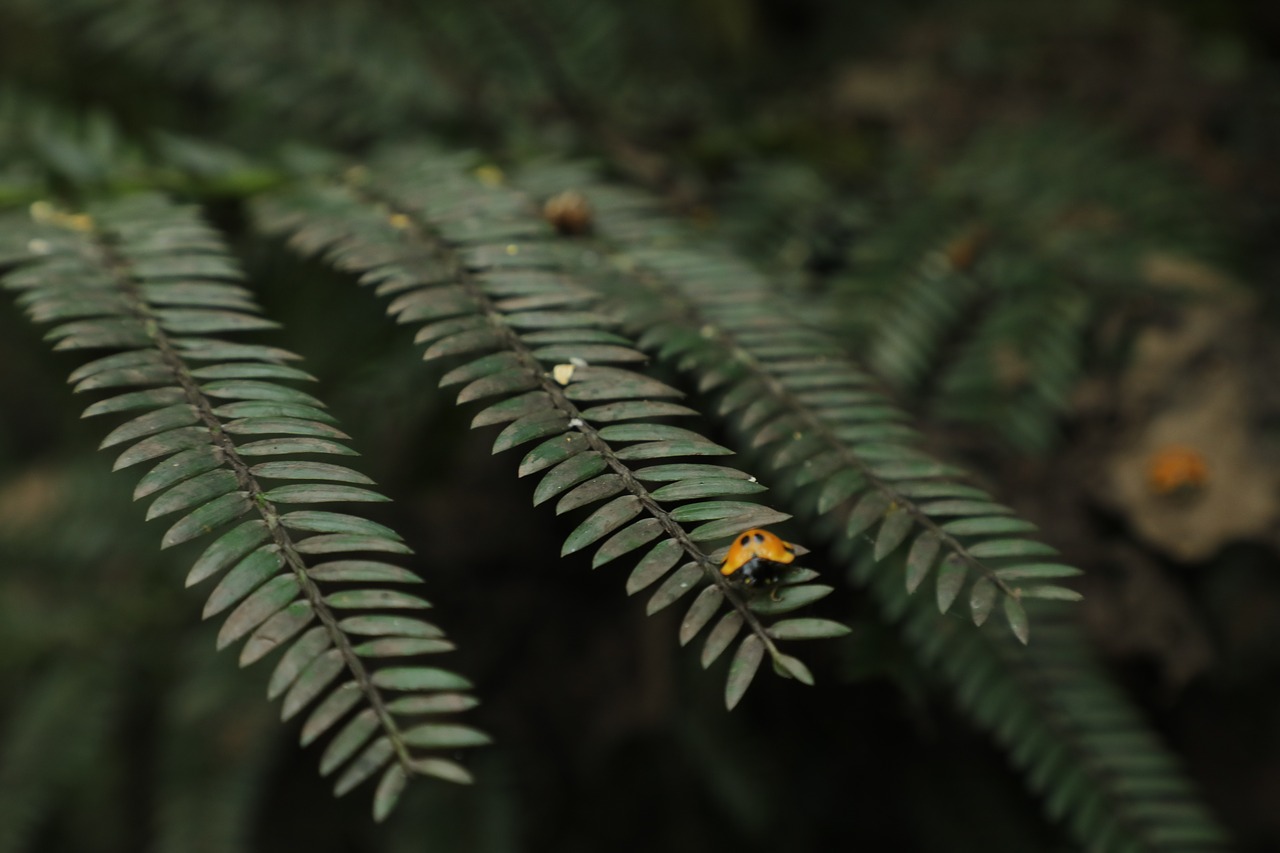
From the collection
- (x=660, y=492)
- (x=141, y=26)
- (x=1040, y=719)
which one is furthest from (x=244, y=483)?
(x=141, y=26)

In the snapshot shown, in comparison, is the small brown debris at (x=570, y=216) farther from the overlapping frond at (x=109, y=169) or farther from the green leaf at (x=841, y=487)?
the green leaf at (x=841, y=487)

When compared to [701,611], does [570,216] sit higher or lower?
higher

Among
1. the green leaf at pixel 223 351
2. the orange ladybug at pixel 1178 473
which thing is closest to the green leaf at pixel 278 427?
the green leaf at pixel 223 351

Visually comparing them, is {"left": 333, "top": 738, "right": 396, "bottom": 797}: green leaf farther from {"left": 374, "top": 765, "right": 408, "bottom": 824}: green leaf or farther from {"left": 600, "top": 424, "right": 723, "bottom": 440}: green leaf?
{"left": 600, "top": 424, "right": 723, "bottom": 440}: green leaf

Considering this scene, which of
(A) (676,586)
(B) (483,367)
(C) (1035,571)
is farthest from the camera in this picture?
(B) (483,367)

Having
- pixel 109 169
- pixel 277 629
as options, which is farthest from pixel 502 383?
pixel 109 169

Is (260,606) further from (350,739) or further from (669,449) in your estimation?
(669,449)

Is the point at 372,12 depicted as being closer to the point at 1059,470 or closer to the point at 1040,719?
the point at 1059,470
